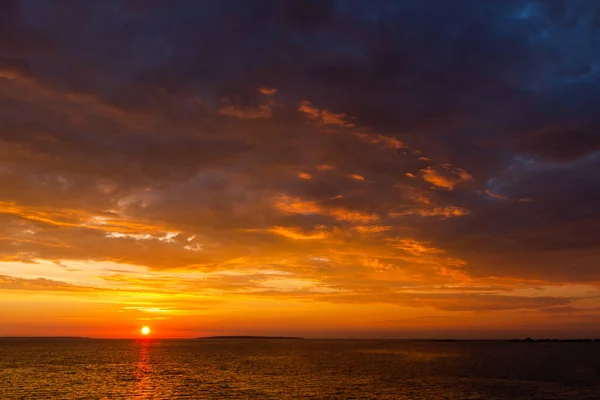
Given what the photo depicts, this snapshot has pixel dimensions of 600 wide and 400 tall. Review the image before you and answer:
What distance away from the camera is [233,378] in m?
101

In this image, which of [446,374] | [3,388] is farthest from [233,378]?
[446,374]

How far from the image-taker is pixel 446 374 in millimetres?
111875

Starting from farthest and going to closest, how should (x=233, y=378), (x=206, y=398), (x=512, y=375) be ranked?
1. (x=512, y=375)
2. (x=233, y=378)
3. (x=206, y=398)

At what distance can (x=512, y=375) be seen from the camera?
10988 cm

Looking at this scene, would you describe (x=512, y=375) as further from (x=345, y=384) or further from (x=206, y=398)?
(x=206, y=398)

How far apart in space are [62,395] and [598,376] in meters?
104

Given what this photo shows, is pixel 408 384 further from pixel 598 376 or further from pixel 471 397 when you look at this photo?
pixel 598 376

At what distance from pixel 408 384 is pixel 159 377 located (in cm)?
5120

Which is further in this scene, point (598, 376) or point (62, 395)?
point (598, 376)

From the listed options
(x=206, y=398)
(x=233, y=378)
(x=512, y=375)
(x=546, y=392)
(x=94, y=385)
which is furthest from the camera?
(x=512, y=375)

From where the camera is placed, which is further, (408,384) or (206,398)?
(408,384)

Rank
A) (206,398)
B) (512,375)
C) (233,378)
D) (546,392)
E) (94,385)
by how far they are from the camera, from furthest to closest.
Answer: (512,375)
(233,378)
(94,385)
(546,392)
(206,398)

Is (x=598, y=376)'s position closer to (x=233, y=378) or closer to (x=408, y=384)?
(x=408, y=384)

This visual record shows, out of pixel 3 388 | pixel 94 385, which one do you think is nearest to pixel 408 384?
pixel 94 385
